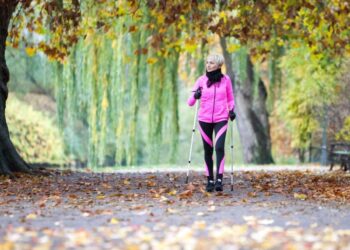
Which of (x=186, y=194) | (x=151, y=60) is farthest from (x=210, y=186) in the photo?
(x=151, y=60)

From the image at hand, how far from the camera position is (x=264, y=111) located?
98.8 feet

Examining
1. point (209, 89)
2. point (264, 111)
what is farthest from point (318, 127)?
point (209, 89)

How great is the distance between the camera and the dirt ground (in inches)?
273

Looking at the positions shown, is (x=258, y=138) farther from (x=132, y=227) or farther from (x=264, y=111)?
(x=132, y=227)

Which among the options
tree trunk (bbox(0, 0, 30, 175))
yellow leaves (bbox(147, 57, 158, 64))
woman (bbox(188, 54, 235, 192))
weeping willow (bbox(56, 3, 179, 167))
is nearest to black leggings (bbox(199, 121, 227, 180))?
woman (bbox(188, 54, 235, 192))

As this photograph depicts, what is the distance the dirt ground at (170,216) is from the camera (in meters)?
6.95

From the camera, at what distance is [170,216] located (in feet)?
28.8

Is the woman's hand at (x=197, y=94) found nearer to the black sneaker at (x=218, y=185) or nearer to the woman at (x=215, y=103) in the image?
the woman at (x=215, y=103)

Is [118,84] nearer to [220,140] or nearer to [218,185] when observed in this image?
[218,185]

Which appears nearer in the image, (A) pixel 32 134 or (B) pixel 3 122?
(B) pixel 3 122

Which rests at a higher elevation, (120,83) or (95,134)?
(120,83)

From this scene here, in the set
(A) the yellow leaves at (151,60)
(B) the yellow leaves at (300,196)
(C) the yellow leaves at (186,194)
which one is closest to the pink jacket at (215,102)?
(C) the yellow leaves at (186,194)

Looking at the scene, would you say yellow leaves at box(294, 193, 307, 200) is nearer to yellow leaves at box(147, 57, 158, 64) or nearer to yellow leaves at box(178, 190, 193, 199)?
yellow leaves at box(178, 190, 193, 199)

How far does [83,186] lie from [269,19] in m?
8.09
